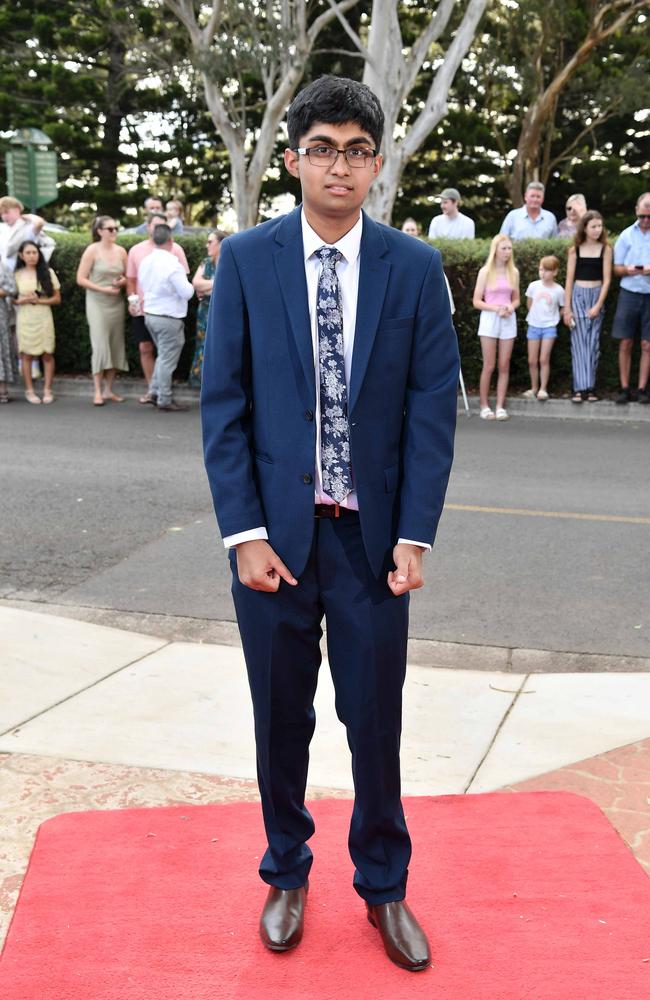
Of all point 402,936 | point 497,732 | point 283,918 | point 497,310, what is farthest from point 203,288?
point 402,936

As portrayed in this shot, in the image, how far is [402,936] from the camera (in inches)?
119

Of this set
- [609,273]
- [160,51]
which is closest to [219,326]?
[609,273]

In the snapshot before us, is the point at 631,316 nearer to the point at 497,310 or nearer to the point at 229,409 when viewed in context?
the point at 497,310

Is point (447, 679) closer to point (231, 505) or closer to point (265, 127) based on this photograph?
point (231, 505)

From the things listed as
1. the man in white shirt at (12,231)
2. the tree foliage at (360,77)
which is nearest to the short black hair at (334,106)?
the man in white shirt at (12,231)

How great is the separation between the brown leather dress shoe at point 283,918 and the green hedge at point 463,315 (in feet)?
35.9

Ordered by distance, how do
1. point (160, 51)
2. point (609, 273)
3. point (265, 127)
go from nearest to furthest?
1. point (609, 273)
2. point (265, 127)
3. point (160, 51)

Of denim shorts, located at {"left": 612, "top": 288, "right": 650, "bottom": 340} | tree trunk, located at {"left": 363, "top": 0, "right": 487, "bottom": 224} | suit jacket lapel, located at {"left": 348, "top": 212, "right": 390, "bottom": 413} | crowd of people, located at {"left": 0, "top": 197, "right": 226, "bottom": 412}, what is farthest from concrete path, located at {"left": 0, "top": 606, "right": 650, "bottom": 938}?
tree trunk, located at {"left": 363, "top": 0, "right": 487, "bottom": 224}

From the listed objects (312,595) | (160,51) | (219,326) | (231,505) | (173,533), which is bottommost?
(173,533)

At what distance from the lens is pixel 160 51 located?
27.1m

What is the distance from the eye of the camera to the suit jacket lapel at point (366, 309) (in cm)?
287

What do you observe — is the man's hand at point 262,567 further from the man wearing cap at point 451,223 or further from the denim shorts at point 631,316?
the man wearing cap at point 451,223

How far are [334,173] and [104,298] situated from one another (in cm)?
1119

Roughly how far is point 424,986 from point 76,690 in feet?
8.00
